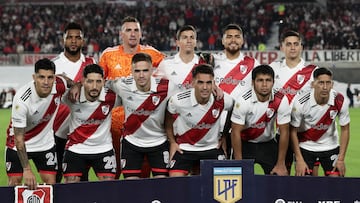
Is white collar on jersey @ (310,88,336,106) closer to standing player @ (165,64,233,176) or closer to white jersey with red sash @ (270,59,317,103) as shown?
white jersey with red sash @ (270,59,317,103)

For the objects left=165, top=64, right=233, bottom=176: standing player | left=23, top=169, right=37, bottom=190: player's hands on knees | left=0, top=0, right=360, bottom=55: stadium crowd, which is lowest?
left=23, top=169, right=37, bottom=190: player's hands on knees

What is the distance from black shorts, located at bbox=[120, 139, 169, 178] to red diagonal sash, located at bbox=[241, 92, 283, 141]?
2.51 ft

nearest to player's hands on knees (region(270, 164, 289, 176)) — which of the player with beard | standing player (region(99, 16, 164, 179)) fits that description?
the player with beard

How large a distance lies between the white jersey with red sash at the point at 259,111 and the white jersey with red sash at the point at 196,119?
0.46 feet

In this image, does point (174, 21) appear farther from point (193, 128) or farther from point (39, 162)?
point (193, 128)

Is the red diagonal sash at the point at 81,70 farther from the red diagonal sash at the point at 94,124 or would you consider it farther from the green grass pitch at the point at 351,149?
the green grass pitch at the point at 351,149

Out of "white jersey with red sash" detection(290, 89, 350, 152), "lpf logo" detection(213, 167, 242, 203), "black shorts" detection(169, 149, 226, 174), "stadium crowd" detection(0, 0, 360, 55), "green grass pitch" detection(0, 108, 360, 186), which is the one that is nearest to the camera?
"lpf logo" detection(213, 167, 242, 203)

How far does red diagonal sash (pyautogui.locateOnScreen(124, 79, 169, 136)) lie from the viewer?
20.7ft

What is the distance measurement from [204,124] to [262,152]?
2.29 ft

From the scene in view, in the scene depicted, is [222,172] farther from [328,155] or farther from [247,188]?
[328,155]

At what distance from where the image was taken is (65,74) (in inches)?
269

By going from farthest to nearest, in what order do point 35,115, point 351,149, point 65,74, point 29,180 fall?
point 351,149 < point 65,74 < point 35,115 < point 29,180

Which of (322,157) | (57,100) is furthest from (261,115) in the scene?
(57,100)

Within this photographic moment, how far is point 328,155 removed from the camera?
661cm
